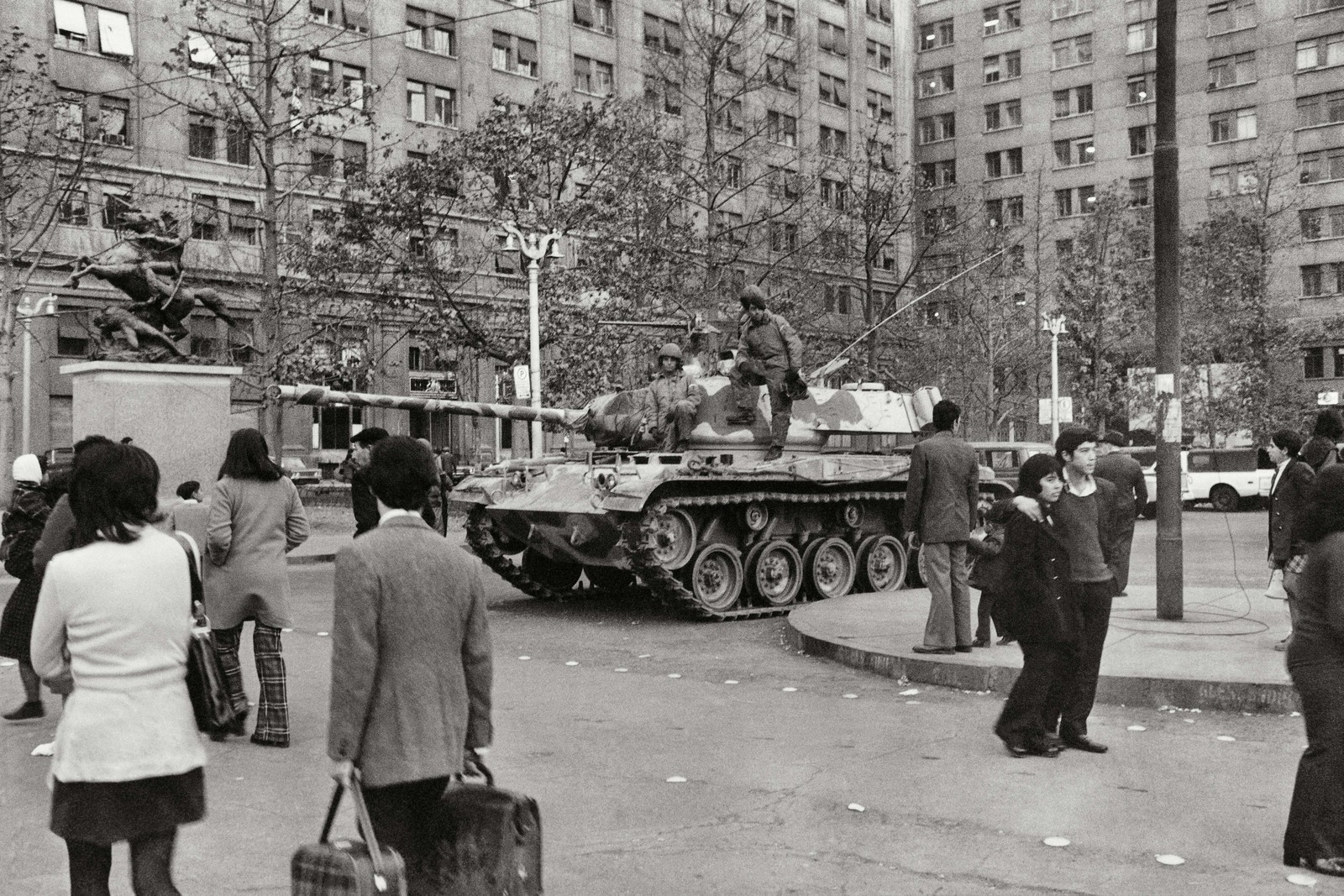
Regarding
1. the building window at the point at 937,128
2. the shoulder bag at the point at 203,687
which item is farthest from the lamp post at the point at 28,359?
the building window at the point at 937,128

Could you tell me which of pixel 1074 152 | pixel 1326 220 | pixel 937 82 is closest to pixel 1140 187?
pixel 1074 152

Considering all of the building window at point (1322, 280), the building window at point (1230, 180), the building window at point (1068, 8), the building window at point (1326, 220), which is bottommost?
the building window at point (1322, 280)

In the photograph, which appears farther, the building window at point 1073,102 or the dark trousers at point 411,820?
the building window at point 1073,102

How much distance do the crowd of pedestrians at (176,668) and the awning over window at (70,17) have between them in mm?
39310

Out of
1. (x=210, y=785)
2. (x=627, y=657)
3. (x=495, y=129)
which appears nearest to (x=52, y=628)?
(x=210, y=785)

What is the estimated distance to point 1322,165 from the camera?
59.8 m

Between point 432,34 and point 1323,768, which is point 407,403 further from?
point 432,34

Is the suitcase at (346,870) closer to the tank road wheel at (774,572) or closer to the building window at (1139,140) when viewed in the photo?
the tank road wheel at (774,572)

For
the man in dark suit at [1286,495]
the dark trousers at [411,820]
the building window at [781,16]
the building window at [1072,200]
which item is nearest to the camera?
the dark trousers at [411,820]

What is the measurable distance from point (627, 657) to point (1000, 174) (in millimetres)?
62482

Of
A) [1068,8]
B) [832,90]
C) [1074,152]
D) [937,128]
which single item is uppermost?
[1068,8]

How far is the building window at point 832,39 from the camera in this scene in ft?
200

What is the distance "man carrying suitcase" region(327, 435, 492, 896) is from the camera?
3.83 m

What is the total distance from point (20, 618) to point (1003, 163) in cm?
6619
